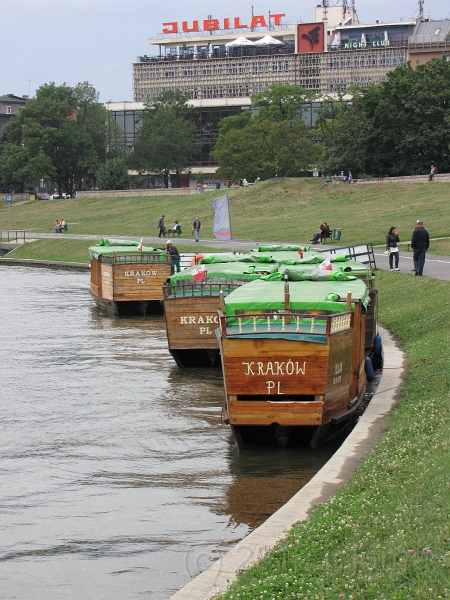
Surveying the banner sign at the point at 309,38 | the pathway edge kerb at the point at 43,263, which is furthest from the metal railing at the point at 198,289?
the banner sign at the point at 309,38

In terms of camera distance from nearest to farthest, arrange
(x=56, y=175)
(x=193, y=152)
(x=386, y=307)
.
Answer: (x=386, y=307)
(x=56, y=175)
(x=193, y=152)

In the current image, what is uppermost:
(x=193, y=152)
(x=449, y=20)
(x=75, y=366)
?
(x=449, y=20)

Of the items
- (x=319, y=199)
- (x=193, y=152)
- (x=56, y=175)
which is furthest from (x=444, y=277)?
(x=193, y=152)

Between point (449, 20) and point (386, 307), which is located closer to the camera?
point (386, 307)

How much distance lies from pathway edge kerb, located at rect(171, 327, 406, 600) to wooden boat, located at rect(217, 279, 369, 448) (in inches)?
31.5

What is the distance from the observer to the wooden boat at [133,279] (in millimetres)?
34094

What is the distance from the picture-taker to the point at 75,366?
24078 mm

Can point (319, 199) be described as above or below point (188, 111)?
below

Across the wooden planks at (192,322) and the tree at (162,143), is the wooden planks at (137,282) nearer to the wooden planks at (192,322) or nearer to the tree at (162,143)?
the wooden planks at (192,322)

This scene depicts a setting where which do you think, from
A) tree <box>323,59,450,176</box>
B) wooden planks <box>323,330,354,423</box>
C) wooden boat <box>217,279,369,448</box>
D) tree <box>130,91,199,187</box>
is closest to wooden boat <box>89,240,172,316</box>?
wooden planks <box>323,330,354,423</box>

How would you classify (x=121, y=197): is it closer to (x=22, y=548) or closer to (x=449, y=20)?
(x=449, y=20)

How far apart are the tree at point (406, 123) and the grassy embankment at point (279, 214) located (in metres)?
6.61

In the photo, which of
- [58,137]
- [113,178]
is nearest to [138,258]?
[113,178]

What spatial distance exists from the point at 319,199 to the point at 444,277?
1734 inches
